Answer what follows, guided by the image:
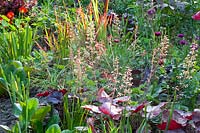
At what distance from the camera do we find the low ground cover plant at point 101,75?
270 centimetres

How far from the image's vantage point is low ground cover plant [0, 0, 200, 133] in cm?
270

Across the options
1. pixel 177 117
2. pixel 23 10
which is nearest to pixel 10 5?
pixel 23 10

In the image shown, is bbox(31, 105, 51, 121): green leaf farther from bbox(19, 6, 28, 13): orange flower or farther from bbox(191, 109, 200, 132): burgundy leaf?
bbox(19, 6, 28, 13): orange flower

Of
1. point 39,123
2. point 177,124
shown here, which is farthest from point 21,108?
point 177,124

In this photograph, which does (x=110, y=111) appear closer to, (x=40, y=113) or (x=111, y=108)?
(x=111, y=108)

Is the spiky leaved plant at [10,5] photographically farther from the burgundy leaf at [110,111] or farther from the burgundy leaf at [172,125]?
the burgundy leaf at [172,125]

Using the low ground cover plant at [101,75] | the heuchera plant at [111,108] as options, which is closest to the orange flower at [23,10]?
the low ground cover plant at [101,75]

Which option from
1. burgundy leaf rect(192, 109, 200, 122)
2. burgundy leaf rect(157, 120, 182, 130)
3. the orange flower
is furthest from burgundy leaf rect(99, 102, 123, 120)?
the orange flower

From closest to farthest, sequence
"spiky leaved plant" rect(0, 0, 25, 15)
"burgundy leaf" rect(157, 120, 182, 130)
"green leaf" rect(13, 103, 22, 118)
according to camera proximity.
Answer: "burgundy leaf" rect(157, 120, 182, 130) → "green leaf" rect(13, 103, 22, 118) → "spiky leaved plant" rect(0, 0, 25, 15)

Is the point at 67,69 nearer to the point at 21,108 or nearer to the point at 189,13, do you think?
the point at 21,108

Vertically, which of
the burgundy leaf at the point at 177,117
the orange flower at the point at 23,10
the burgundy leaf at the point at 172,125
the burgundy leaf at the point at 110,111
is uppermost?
the orange flower at the point at 23,10

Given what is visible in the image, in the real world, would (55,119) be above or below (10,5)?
below

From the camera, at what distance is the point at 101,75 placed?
141 inches

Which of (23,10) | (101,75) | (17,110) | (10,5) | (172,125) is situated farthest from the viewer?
(10,5)
